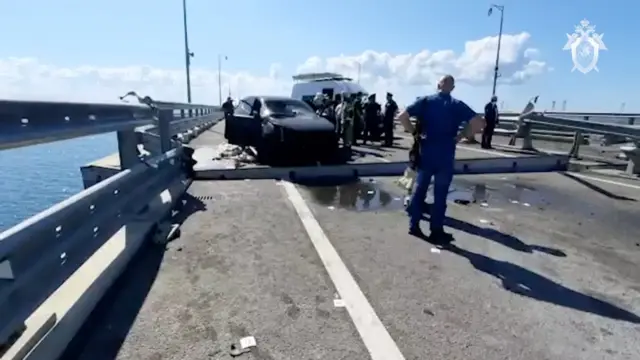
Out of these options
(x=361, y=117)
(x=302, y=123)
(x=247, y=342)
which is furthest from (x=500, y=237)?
(x=361, y=117)

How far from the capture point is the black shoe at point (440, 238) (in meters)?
4.60

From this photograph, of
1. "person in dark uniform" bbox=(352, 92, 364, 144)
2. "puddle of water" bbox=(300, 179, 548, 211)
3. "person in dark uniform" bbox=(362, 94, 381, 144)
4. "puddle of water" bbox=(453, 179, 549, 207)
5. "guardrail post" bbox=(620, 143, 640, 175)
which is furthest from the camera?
→ "person in dark uniform" bbox=(362, 94, 381, 144)

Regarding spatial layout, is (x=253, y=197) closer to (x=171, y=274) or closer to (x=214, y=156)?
(x=171, y=274)

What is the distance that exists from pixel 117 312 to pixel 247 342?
1.03 meters

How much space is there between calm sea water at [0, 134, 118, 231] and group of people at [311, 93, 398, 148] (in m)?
8.36

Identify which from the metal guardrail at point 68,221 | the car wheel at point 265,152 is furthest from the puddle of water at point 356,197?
the metal guardrail at point 68,221

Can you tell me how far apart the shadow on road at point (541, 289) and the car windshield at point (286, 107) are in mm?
7131

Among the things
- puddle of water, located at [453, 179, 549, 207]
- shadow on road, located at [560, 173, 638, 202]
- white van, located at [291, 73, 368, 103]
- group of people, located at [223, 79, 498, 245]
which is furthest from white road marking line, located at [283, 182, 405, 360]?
white van, located at [291, 73, 368, 103]

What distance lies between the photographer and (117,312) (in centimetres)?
288

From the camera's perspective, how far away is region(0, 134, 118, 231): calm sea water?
4199mm

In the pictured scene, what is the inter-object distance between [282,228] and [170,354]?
255 cm

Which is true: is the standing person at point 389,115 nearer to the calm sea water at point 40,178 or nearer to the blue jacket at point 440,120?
the blue jacket at point 440,120

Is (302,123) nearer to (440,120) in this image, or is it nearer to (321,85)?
(440,120)

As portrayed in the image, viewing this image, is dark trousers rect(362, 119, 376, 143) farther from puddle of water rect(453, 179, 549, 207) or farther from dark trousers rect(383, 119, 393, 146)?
puddle of water rect(453, 179, 549, 207)
